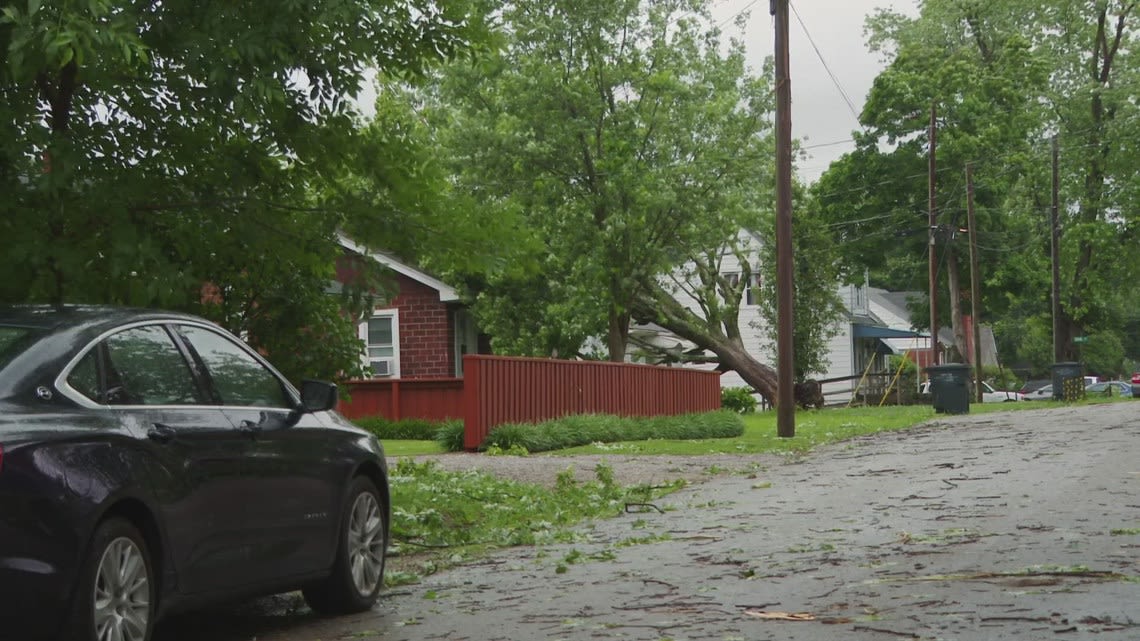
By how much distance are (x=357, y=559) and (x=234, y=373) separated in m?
1.39

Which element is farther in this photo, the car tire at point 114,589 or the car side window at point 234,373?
the car side window at point 234,373

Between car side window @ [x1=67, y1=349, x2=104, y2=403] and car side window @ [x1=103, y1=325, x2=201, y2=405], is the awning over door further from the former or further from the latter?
car side window @ [x1=67, y1=349, x2=104, y2=403]

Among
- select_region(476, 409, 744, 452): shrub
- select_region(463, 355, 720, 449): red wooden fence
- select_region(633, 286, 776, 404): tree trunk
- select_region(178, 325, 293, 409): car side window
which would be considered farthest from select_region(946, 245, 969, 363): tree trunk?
select_region(178, 325, 293, 409): car side window

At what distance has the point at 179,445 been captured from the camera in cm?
663

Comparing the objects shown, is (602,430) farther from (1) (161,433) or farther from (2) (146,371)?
(1) (161,433)

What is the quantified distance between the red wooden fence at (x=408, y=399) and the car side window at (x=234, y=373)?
2433 centimetres

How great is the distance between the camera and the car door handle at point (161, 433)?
6426 mm

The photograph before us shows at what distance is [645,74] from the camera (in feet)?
115

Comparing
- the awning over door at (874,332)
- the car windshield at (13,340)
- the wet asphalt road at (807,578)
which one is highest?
the awning over door at (874,332)

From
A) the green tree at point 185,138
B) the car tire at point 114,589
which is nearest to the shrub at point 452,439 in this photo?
the green tree at point 185,138

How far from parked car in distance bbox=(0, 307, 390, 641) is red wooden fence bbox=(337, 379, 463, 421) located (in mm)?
23805

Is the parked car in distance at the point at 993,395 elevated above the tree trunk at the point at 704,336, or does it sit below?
below

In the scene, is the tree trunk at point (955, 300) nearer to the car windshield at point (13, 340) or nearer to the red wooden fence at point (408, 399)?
the red wooden fence at point (408, 399)

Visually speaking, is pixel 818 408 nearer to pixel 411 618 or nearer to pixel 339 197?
pixel 339 197
